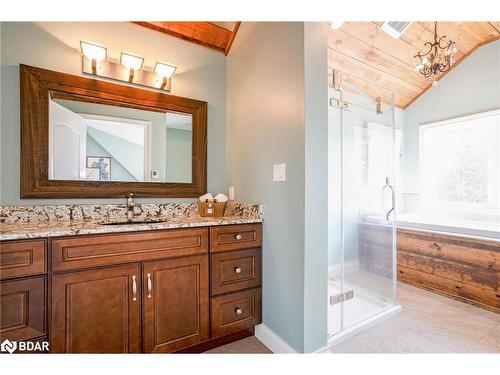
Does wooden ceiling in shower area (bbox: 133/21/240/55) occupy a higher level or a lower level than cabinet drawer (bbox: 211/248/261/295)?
higher

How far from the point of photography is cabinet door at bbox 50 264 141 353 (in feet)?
3.86

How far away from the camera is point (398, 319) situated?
200cm

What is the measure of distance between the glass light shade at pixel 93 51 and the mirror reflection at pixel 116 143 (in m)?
0.32

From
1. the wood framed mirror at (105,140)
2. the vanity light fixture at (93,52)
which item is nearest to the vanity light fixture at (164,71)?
the wood framed mirror at (105,140)

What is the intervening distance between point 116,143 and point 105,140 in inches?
3.0

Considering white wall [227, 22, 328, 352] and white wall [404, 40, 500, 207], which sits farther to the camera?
white wall [404, 40, 500, 207]

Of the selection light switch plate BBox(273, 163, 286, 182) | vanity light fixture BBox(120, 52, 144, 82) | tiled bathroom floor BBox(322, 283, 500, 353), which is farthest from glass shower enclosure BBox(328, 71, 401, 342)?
vanity light fixture BBox(120, 52, 144, 82)

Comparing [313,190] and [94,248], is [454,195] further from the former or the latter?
[94,248]

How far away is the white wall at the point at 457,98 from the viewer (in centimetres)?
290

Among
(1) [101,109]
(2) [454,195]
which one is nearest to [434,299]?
(2) [454,195]

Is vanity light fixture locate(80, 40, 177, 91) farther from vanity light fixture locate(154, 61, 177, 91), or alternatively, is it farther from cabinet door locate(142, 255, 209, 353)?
cabinet door locate(142, 255, 209, 353)

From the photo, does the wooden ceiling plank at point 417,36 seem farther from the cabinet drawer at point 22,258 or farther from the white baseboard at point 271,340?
the cabinet drawer at point 22,258

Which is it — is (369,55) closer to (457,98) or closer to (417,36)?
(417,36)

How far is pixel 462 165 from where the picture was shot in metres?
3.21
